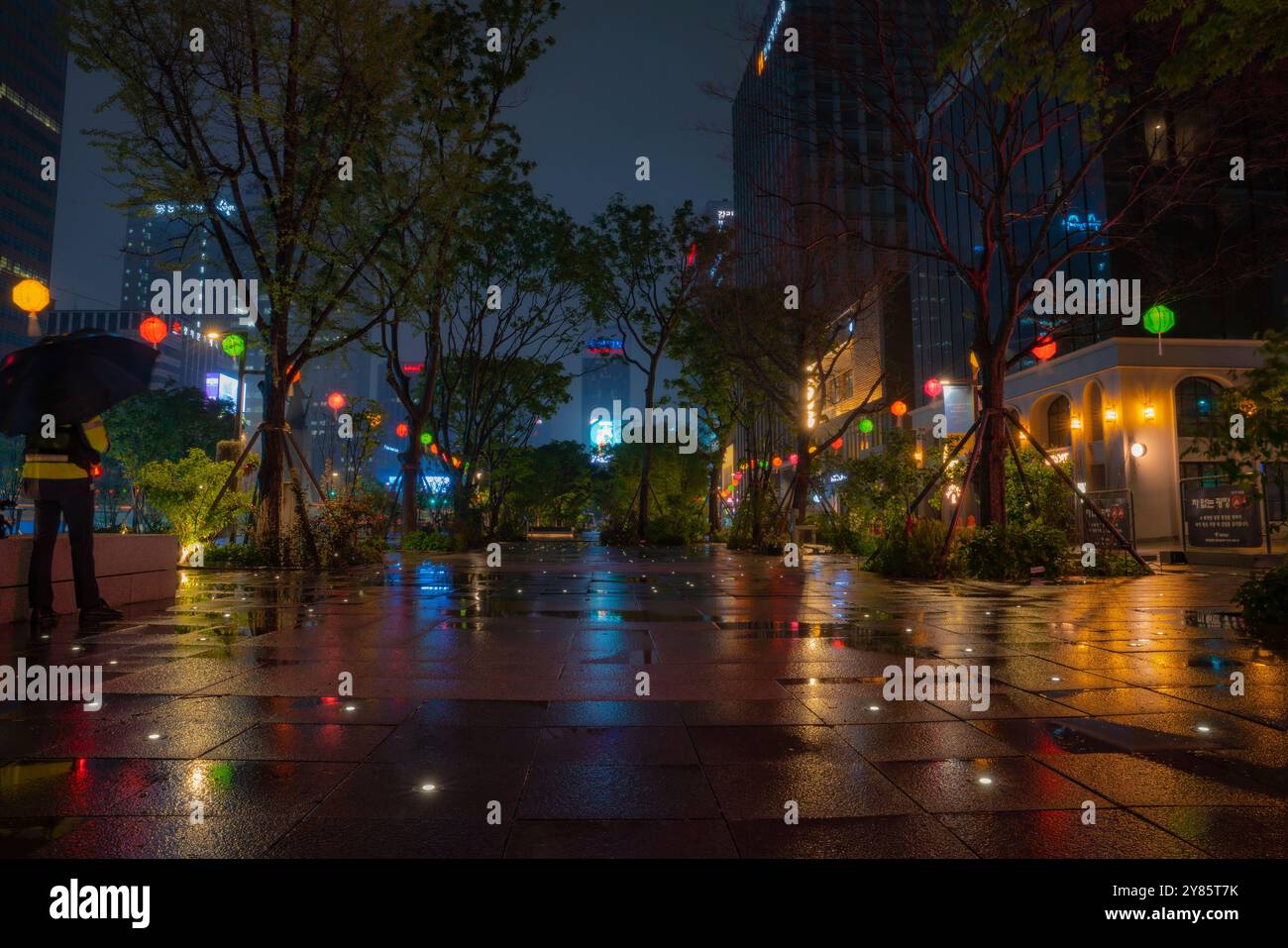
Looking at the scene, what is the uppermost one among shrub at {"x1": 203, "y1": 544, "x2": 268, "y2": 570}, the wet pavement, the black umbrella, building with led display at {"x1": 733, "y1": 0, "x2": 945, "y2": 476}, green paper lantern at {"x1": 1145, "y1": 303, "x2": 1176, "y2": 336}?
building with led display at {"x1": 733, "y1": 0, "x2": 945, "y2": 476}

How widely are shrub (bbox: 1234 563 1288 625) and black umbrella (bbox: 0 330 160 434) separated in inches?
483

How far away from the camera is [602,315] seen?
3391 centimetres

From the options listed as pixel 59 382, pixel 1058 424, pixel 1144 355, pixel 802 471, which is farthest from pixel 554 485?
pixel 59 382

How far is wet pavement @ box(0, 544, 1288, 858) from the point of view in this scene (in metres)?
2.95

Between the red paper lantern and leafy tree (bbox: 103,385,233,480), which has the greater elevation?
leafy tree (bbox: 103,385,233,480)

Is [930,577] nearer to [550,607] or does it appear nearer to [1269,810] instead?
[550,607]

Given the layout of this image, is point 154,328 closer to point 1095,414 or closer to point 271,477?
point 271,477

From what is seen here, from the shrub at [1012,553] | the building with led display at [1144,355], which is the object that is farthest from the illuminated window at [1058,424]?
the shrub at [1012,553]

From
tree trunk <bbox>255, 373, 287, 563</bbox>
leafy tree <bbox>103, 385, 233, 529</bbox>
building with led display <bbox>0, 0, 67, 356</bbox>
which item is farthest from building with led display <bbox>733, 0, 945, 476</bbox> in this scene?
building with led display <bbox>0, 0, 67, 356</bbox>

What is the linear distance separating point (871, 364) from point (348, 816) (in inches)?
2296

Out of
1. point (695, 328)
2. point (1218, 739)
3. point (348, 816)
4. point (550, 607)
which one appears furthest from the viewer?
point (695, 328)

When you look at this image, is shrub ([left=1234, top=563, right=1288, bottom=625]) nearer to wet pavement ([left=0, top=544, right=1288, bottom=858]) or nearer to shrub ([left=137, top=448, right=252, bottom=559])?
wet pavement ([left=0, top=544, right=1288, bottom=858])

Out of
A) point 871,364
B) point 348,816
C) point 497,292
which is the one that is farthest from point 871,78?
point 871,364

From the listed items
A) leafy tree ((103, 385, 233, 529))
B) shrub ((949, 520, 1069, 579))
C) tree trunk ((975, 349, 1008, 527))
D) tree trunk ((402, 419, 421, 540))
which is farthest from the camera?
leafy tree ((103, 385, 233, 529))
